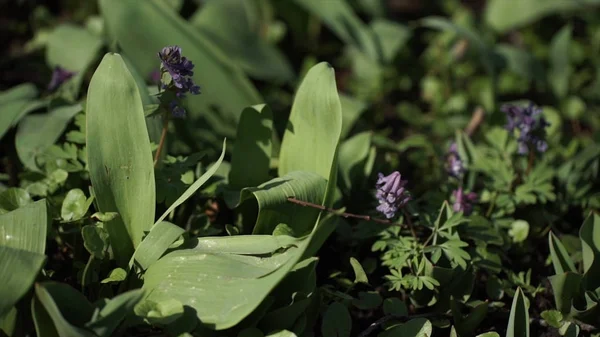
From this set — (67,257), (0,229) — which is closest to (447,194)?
(67,257)

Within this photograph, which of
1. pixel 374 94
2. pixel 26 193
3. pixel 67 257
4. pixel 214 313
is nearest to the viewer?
pixel 214 313

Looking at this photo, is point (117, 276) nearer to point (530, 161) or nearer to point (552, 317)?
point (552, 317)

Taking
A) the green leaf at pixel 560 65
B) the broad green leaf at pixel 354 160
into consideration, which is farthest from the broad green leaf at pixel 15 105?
the green leaf at pixel 560 65

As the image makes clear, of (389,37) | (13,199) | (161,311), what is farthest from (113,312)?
(389,37)

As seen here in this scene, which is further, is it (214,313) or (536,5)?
(536,5)

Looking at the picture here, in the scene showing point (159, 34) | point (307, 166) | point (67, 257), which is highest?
point (159, 34)

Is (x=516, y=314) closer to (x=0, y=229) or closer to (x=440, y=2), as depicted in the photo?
(x=0, y=229)

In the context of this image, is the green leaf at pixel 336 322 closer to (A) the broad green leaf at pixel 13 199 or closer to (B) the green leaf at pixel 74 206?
(B) the green leaf at pixel 74 206

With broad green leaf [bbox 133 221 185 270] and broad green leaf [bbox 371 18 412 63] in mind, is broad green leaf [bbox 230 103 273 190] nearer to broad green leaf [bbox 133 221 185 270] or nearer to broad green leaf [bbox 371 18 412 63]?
broad green leaf [bbox 133 221 185 270]
